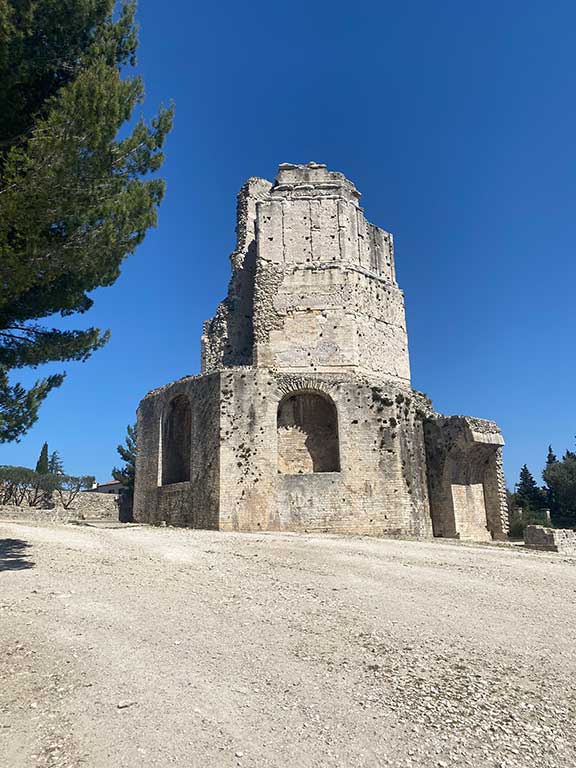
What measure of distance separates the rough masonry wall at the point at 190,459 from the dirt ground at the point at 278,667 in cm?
738

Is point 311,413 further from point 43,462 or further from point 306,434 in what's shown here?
point 43,462

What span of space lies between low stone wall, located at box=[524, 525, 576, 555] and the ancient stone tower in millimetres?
2579

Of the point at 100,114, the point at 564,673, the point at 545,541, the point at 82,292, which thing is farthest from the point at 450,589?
the point at 545,541

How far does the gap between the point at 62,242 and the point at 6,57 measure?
240cm

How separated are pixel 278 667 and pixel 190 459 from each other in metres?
13.8

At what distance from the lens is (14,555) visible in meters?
9.02

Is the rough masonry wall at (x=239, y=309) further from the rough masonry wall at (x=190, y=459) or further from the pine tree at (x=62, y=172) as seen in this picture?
the pine tree at (x=62, y=172)

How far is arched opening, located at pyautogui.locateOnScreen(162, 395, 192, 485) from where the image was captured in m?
19.2

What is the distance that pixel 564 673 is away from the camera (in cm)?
488

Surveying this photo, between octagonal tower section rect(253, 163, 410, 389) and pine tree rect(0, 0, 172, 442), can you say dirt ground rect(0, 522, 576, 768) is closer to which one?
pine tree rect(0, 0, 172, 442)

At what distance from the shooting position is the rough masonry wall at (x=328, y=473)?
15.8m

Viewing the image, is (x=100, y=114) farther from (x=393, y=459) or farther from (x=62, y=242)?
(x=393, y=459)

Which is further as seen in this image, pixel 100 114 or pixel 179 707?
pixel 100 114

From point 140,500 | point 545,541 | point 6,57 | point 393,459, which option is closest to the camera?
point 6,57
